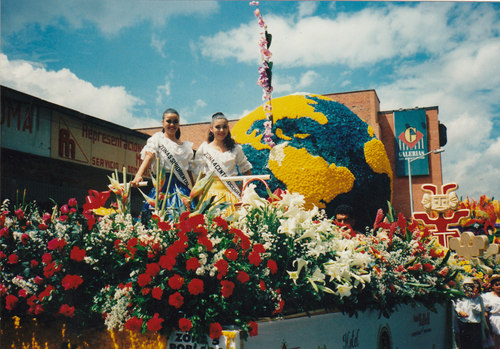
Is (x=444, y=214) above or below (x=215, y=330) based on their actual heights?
above

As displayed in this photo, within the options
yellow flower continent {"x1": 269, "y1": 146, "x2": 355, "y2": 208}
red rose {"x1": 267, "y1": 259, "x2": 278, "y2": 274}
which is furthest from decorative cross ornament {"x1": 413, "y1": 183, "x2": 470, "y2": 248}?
red rose {"x1": 267, "y1": 259, "x2": 278, "y2": 274}

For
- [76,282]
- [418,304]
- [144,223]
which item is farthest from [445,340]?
[76,282]

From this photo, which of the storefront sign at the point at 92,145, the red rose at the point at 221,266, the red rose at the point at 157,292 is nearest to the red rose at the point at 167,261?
the red rose at the point at 157,292

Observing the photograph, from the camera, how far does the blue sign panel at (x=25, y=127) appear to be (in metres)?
7.80

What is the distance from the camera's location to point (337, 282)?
324 cm

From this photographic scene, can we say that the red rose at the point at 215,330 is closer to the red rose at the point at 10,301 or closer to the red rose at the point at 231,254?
the red rose at the point at 231,254

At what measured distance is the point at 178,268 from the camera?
2648 millimetres

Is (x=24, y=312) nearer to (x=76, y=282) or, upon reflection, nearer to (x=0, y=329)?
(x=0, y=329)

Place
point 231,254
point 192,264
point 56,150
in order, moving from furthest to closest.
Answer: point 56,150 → point 231,254 → point 192,264

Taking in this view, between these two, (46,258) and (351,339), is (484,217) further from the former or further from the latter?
(46,258)

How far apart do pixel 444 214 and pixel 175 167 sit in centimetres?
768

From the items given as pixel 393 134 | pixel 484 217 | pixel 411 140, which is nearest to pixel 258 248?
pixel 484 217

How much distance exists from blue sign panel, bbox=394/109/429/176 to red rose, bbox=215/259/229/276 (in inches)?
1168

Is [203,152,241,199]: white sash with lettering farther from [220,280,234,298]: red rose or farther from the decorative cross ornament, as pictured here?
the decorative cross ornament
